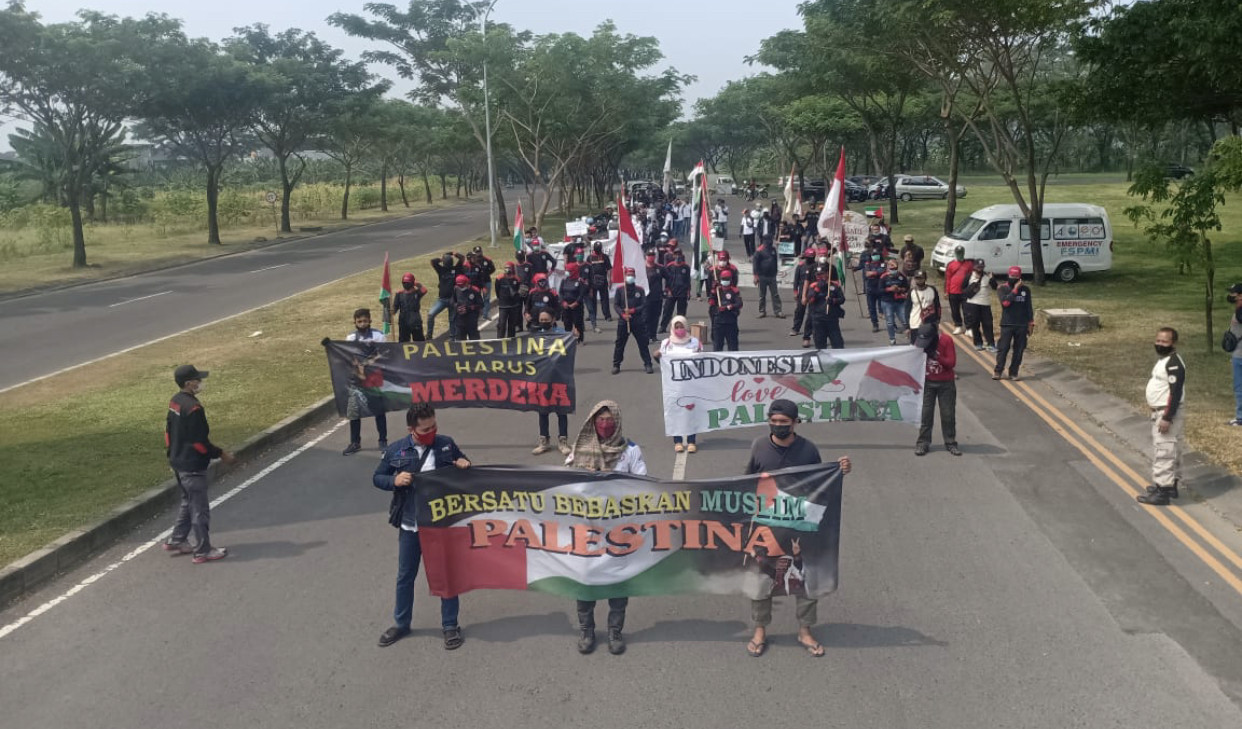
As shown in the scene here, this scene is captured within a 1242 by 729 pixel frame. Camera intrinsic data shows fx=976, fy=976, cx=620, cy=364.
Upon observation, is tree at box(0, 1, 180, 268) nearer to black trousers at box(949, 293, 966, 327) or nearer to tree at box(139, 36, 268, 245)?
tree at box(139, 36, 268, 245)

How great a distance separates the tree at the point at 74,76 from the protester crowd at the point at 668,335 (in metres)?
18.6

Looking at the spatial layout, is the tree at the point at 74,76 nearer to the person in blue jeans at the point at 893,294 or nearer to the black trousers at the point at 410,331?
the black trousers at the point at 410,331

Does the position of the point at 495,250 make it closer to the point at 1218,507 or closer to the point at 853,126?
the point at 853,126

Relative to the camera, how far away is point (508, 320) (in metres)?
17.9

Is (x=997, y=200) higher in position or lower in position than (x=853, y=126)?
lower

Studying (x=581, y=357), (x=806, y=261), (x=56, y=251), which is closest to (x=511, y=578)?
(x=581, y=357)

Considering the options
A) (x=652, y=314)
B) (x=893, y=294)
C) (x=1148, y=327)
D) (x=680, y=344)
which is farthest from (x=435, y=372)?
(x=1148, y=327)

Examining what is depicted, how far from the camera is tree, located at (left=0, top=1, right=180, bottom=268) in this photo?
102 ft

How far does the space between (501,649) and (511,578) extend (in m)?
0.50

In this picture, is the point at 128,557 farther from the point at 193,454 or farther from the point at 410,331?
the point at 410,331

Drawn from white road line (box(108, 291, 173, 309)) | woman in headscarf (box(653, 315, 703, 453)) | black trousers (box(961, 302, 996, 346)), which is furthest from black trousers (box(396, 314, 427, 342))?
white road line (box(108, 291, 173, 309))

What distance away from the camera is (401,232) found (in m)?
51.3

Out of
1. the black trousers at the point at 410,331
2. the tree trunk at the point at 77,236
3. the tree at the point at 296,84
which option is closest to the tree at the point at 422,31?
the tree at the point at 296,84

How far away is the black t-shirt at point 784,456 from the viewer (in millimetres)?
6699
